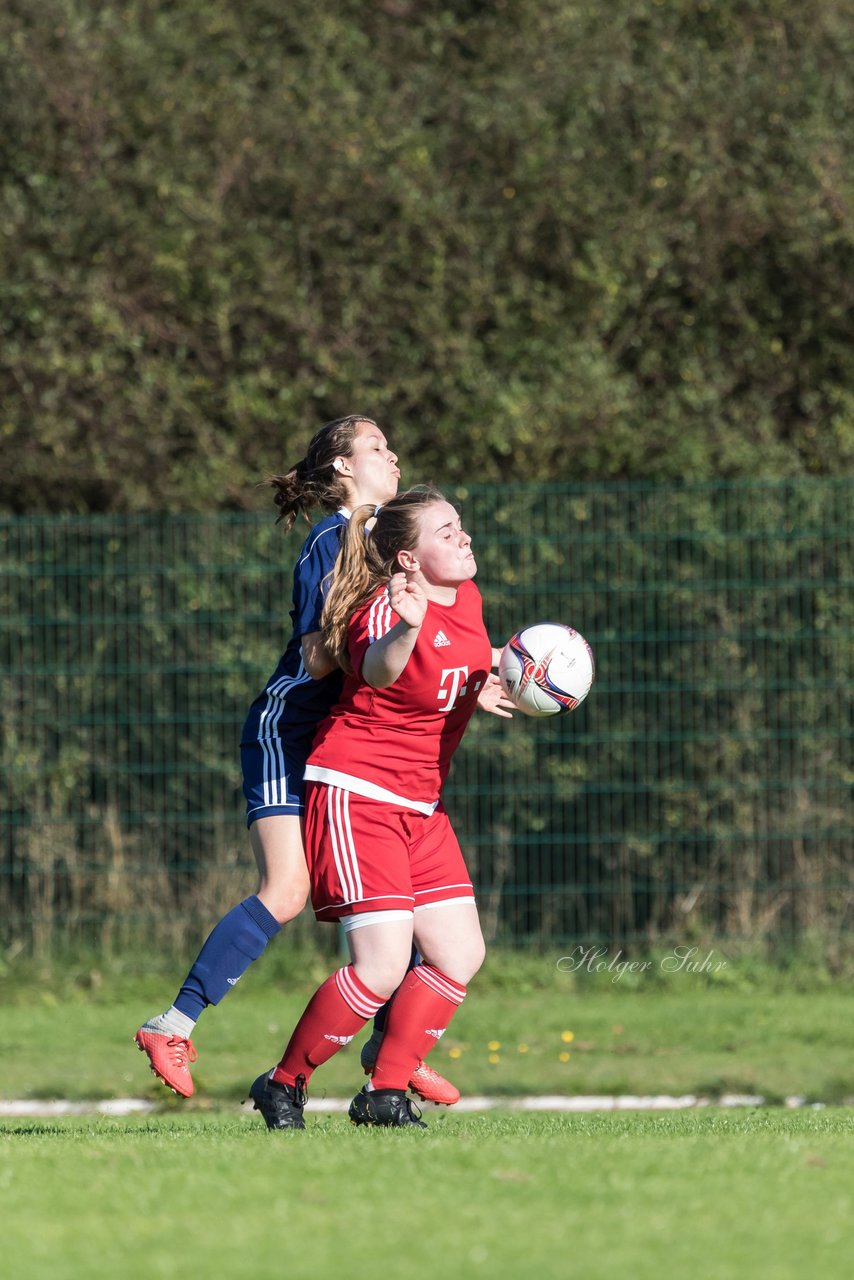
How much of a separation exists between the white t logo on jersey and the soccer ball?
0.38 metres

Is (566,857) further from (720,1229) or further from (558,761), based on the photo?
(720,1229)

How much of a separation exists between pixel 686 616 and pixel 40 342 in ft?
13.7

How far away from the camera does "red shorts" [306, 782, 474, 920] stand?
4.97 meters

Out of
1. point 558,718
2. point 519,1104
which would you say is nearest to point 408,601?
point 519,1104

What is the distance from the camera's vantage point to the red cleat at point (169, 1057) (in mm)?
4988

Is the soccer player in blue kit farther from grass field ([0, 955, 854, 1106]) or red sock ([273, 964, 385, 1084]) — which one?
grass field ([0, 955, 854, 1106])

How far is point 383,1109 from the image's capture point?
513 cm

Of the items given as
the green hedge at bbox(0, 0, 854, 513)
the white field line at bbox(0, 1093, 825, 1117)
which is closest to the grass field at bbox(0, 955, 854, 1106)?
the white field line at bbox(0, 1093, 825, 1117)

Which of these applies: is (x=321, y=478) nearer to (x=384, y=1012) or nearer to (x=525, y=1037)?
(x=384, y=1012)

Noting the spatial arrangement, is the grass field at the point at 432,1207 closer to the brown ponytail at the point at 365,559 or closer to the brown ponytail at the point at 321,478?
the brown ponytail at the point at 365,559

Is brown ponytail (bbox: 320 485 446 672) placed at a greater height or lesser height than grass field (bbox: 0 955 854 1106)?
greater

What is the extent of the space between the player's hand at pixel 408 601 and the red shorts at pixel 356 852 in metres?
0.64

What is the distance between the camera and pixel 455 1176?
145 inches

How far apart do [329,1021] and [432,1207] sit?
1.69 m
